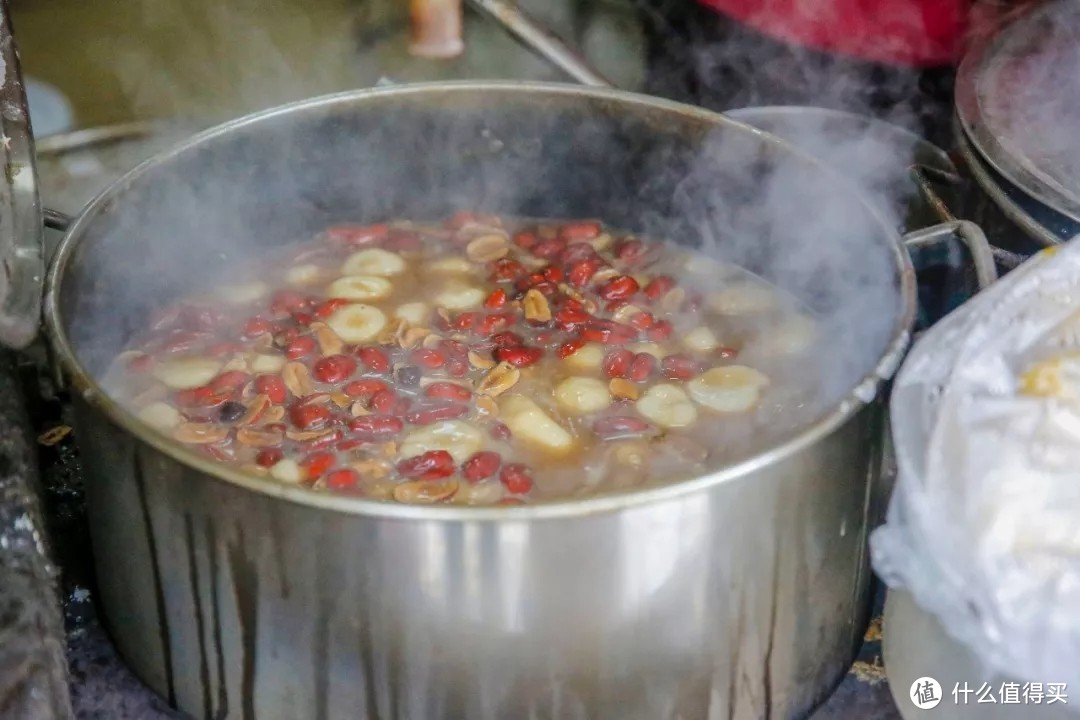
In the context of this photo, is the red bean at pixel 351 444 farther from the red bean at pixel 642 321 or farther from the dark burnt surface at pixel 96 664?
the red bean at pixel 642 321

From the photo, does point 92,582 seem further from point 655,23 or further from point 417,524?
point 655,23

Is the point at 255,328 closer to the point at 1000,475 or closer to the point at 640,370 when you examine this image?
the point at 640,370

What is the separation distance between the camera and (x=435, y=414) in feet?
4.25

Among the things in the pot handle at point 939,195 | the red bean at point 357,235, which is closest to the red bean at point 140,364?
the red bean at point 357,235

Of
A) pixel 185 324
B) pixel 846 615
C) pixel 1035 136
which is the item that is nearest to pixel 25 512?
pixel 185 324

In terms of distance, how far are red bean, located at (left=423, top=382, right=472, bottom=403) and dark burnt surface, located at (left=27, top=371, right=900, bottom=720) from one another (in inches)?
16.3

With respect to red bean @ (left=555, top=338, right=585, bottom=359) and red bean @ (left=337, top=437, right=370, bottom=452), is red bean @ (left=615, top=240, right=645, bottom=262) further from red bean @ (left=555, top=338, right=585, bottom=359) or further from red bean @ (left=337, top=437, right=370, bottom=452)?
red bean @ (left=337, top=437, right=370, bottom=452)

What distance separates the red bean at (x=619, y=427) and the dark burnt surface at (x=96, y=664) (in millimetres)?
318

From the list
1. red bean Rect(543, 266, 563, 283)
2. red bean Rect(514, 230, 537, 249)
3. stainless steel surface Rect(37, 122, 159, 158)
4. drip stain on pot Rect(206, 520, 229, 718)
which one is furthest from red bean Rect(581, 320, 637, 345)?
stainless steel surface Rect(37, 122, 159, 158)

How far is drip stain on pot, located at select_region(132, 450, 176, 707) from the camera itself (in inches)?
36.1

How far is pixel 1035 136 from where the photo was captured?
4.07 feet

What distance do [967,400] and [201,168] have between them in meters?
0.91

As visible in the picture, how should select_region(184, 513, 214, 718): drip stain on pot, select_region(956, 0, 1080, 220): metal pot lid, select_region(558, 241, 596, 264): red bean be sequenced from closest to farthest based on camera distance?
select_region(184, 513, 214, 718): drip stain on pot < select_region(956, 0, 1080, 220): metal pot lid < select_region(558, 241, 596, 264): red bean

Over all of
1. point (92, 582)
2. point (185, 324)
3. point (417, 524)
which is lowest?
point (92, 582)
